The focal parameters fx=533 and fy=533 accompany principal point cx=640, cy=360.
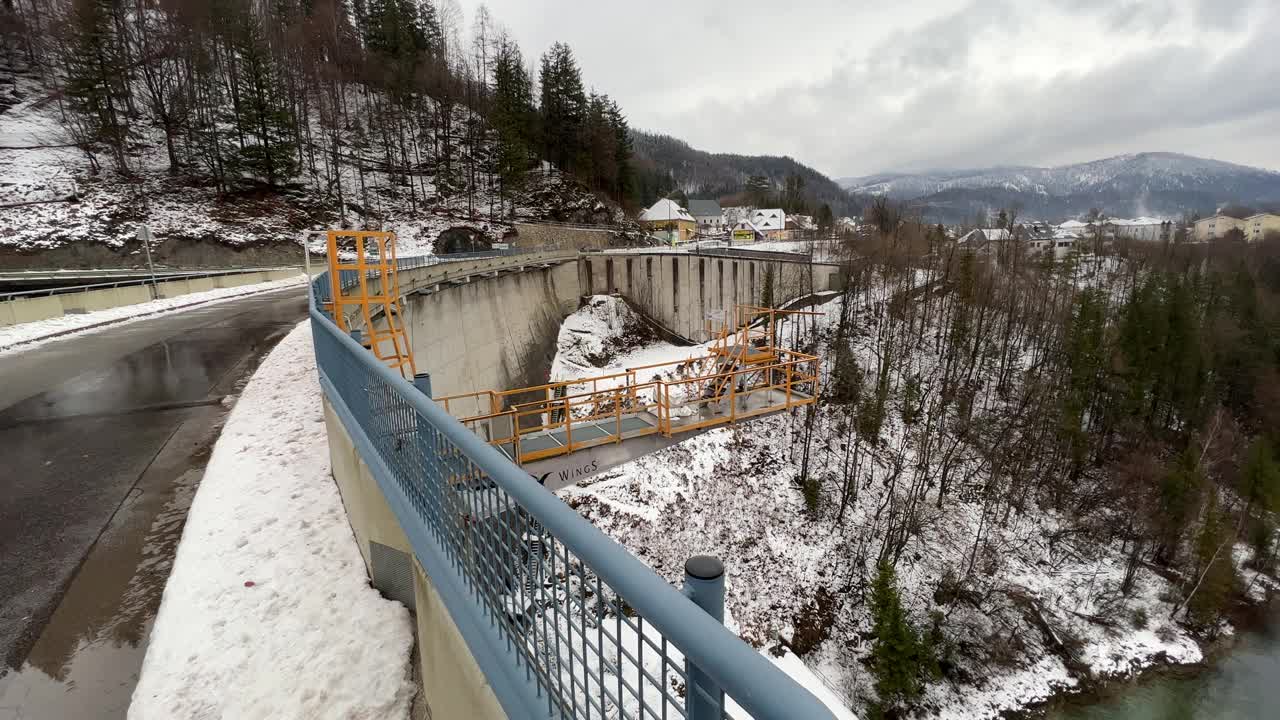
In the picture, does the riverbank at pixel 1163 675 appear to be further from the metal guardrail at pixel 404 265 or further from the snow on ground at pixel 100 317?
the snow on ground at pixel 100 317

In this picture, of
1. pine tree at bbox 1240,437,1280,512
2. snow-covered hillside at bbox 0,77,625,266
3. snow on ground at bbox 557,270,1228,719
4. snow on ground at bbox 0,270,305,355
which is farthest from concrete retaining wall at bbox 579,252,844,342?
pine tree at bbox 1240,437,1280,512

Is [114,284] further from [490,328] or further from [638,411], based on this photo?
[638,411]

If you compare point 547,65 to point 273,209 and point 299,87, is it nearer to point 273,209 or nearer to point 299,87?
point 299,87

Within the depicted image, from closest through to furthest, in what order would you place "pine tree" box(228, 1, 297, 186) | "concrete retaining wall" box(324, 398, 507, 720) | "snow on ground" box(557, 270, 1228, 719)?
"concrete retaining wall" box(324, 398, 507, 720) < "snow on ground" box(557, 270, 1228, 719) < "pine tree" box(228, 1, 297, 186)

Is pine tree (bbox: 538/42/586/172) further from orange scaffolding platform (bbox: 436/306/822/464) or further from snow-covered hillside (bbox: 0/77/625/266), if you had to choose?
orange scaffolding platform (bbox: 436/306/822/464)

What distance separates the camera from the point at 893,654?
16.3 meters

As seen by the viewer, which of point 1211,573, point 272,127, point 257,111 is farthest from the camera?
point 272,127

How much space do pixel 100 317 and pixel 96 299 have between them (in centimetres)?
288

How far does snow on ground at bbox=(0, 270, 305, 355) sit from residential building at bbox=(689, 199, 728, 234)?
2983 inches

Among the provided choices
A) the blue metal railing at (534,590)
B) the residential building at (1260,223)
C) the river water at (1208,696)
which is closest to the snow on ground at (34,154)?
the blue metal railing at (534,590)

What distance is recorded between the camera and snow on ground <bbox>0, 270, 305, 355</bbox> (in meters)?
13.6

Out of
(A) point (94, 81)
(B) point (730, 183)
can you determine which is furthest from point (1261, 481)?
(B) point (730, 183)

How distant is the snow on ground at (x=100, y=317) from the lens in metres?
13.6

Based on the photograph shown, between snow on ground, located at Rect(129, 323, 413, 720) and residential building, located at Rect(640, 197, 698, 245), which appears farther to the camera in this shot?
residential building, located at Rect(640, 197, 698, 245)
